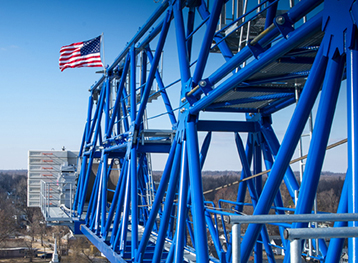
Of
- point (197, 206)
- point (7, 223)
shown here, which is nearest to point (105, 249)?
point (197, 206)

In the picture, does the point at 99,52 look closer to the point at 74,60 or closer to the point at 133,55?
the point at 74,60

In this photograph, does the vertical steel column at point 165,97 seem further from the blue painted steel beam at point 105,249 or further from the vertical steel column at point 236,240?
the vertical steel column at point 236,240

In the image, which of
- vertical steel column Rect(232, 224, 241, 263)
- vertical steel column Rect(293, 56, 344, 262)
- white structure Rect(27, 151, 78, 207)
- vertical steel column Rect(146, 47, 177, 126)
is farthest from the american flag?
vertical steel column Rect(232, 224, 241, 263)

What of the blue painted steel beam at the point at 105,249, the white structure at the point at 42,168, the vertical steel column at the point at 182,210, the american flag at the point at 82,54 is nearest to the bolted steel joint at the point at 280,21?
the vertical steel column at the point at 182,210

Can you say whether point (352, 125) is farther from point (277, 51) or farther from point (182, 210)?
point (182, 210)

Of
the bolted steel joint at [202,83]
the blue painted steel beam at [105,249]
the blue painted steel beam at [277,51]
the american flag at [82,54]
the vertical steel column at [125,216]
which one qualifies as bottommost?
the blue painted steel beam at [105,249]

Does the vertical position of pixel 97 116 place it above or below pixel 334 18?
above

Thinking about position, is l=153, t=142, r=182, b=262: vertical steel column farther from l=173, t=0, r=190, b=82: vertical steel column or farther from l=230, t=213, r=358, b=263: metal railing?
l=230, t=213, r=358, b=263: metal railing

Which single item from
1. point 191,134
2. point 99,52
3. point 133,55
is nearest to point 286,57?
point 191,134

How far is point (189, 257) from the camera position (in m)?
11.1

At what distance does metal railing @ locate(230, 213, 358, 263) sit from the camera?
2.21 m

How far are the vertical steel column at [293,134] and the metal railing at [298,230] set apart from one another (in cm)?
190

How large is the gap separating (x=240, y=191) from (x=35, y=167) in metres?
13.6

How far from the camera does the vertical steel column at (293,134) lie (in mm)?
4270
